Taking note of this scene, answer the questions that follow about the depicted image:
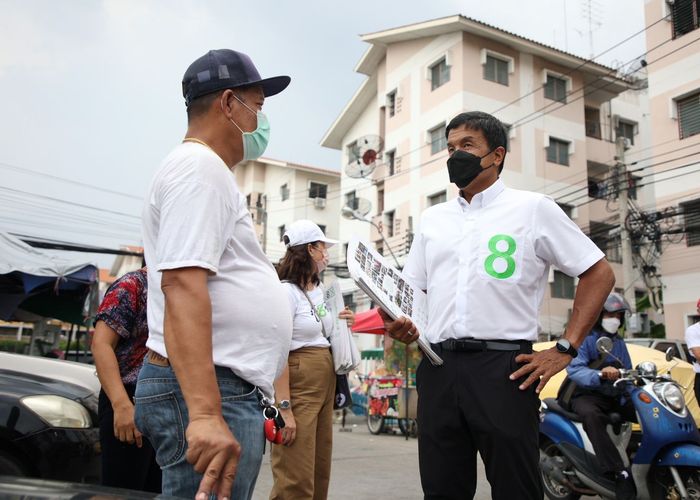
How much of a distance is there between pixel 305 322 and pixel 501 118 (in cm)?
1850

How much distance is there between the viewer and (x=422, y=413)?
7.88 ft

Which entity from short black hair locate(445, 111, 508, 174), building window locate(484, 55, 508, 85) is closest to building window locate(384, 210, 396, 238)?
building window locate(484, 55, 508, 85)

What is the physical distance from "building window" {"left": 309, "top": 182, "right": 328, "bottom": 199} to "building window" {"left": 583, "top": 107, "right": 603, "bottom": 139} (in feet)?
43.7

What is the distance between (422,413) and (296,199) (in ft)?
93.7

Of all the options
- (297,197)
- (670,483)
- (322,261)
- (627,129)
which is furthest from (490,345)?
(297,197)

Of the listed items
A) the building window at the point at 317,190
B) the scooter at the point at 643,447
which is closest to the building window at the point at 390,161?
the building window at the point at 317,190

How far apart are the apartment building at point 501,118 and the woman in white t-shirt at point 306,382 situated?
15936 mm

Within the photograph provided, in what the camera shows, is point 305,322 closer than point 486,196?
No

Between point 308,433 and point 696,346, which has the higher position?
point 696,346

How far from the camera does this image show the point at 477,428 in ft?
7.23

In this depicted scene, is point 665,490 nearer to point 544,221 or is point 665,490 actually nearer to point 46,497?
point 544,221

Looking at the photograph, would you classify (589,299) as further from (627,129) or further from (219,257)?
(627,129)

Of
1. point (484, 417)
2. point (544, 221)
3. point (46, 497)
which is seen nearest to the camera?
point (46, 497)

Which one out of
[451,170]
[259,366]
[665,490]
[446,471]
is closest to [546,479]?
[665,490]
